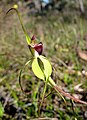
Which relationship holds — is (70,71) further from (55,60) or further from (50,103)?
(50,103)

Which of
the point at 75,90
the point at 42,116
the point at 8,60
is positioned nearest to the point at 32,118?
the point at 42,116

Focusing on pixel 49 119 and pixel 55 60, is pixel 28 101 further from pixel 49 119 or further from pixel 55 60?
pixel 55 60

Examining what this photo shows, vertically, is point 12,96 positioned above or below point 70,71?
above

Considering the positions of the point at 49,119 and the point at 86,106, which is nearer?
the point at 49,119

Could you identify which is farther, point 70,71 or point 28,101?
point 70,71

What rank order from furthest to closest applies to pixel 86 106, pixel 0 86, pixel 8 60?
1. pixel 8 60
2. pixel 0 86
3. pixel 86 106

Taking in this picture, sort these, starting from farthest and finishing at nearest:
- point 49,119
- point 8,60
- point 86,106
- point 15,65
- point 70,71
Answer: point 8,60 < point 15,65 < point 70,71 < point 86,106 < point 49,119

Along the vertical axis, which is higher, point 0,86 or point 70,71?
point 0,86

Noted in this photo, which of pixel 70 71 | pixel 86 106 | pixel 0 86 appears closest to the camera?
pixel 86 106

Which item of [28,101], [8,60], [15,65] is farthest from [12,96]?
[8,60]
